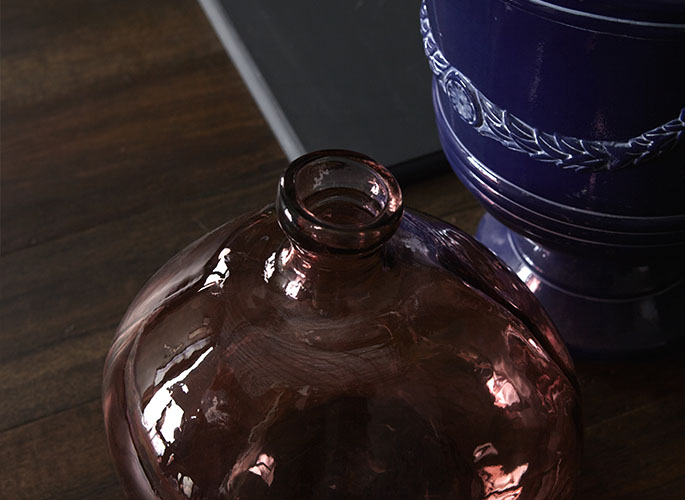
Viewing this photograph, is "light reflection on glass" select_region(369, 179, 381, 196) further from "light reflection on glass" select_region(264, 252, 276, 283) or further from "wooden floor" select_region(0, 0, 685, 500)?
"wooden floor" select_region(0, 0, 685, 500)

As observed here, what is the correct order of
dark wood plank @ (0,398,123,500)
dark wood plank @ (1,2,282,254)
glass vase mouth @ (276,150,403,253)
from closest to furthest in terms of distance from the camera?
glass vase mouth @ (276,150,403,253) < dark wood plank @ (0,398,123,500) < dark wood plank @ (1,2,282,254)

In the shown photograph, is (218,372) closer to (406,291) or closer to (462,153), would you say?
(406,291)

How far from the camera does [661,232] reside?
44cm

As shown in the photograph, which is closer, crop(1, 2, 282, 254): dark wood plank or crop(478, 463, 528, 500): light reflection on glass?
crop(478, 463, 528, 500): light reflection on glass

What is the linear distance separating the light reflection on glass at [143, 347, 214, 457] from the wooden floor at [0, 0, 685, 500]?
0.16 metres

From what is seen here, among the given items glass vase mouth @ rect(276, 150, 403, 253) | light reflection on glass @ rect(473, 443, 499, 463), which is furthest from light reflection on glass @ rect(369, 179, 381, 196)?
light reflection on glass @ rect(473, 443, 499, 463)

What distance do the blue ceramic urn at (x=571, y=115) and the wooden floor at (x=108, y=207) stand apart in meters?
0.12

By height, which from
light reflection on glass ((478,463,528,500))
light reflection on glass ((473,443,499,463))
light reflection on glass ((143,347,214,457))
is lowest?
light reflection on glass ((478,463,528,500))

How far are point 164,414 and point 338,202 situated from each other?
104 mm

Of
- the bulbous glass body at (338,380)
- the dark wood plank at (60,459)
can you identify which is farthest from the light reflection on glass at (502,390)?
the dark wood plank at (60,459)

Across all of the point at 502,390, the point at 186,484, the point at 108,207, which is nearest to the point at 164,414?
the point at 186,484

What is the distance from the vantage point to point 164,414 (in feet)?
1.17

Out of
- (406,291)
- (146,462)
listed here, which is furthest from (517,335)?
(146,462)

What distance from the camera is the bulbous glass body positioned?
1.12 feet
